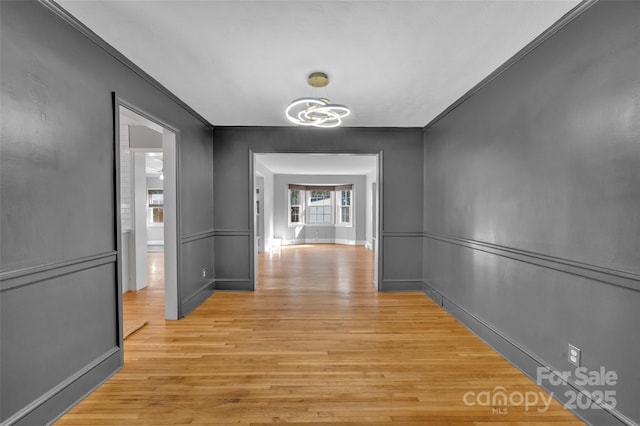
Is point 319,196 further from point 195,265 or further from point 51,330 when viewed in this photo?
point 51,330

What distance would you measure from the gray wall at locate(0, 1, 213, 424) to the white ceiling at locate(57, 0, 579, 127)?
Answer: 1.12 ft

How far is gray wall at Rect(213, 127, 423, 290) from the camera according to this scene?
440cm

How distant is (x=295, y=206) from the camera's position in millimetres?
10570

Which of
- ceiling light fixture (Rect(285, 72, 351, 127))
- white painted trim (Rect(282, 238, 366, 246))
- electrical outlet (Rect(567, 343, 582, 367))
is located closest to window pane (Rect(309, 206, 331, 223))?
white painted trim (Rect(282, 238, 366, 246))

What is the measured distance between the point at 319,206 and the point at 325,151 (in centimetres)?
644

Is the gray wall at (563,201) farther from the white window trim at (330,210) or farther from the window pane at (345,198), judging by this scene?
the white window trim at (330,210)

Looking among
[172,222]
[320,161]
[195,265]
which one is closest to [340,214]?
[320,161]

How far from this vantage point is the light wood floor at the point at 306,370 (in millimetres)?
1798

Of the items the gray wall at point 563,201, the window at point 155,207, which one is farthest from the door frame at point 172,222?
the window at point 155,207

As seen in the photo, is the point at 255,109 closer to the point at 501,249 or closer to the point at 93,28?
the point at 93,28

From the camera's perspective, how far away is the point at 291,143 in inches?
173

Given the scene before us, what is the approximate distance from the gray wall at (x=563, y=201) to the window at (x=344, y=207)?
739 cm

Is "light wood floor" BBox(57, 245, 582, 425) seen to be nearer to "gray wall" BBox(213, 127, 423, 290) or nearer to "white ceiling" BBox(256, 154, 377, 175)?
"gray wall" BBox(213, 127, 423, 290)

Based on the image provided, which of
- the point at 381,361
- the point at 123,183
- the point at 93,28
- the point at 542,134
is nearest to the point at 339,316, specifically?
the point at 381,361
